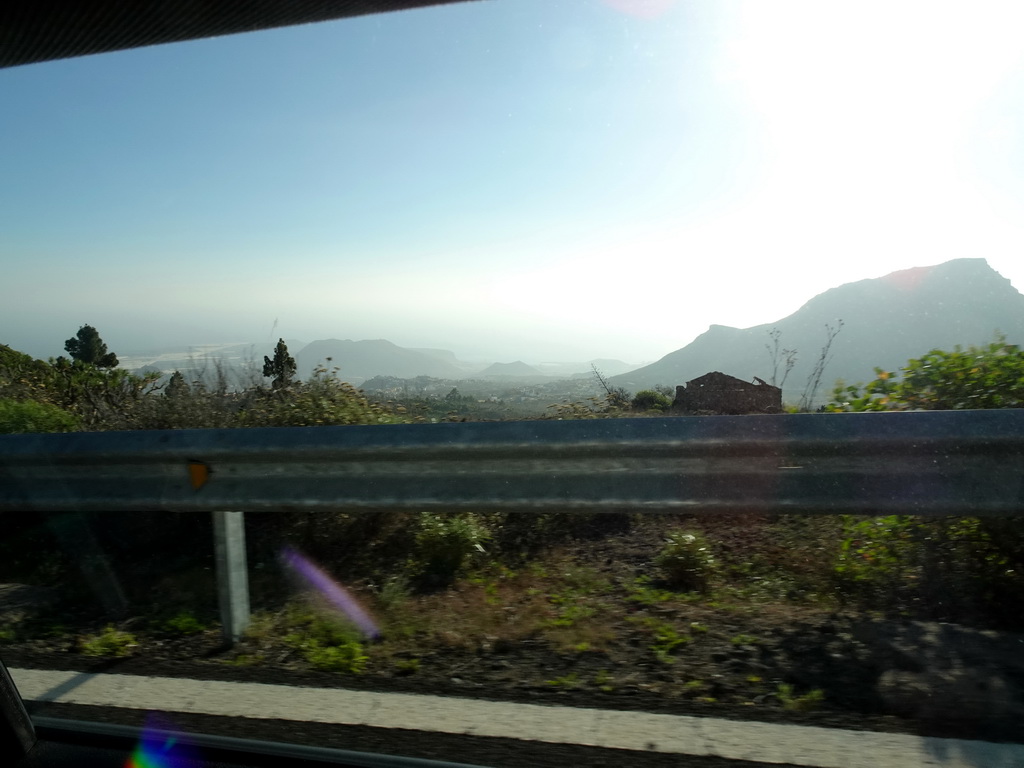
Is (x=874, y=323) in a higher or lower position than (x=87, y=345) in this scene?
lower

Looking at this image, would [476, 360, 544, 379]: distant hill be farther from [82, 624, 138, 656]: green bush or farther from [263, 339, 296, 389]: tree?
[82, 624, 138, 656]: green bush

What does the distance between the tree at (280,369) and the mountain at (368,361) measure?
74 millimetres

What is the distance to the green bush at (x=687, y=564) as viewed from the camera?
398 centimetres

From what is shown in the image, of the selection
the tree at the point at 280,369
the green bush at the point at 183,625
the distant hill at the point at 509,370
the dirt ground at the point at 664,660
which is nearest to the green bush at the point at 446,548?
the dirt ground at the point at 664,660

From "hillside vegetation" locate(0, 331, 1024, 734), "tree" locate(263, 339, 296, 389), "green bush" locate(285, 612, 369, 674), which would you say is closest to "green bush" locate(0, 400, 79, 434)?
"hillside vegetation" locate(0, 331, 1024, 734)

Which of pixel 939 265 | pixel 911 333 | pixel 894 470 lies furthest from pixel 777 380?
pixel 894 470

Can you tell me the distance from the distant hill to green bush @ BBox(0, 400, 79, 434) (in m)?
8.85

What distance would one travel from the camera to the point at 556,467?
311 centimetres

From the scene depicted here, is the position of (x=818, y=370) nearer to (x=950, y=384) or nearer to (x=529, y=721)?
(x=950, y=384)

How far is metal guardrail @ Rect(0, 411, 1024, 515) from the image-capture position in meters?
2.81

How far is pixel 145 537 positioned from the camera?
4875 mm

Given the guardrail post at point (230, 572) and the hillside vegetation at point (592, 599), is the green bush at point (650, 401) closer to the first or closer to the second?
the hillside vegetation at point (592, 599)

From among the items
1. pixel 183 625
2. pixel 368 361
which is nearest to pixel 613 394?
pixel 368 361

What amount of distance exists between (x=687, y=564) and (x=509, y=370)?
11.5 meters
